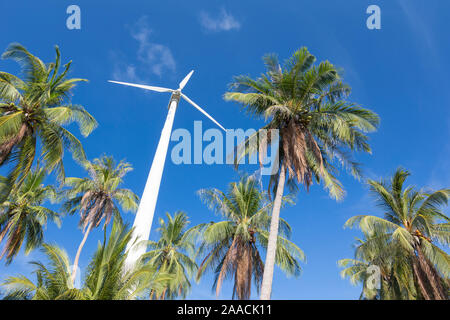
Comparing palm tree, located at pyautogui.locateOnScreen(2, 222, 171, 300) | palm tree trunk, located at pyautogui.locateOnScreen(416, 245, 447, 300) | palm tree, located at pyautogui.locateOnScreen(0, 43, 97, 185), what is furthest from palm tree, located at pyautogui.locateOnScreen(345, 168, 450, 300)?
palm tree, located at pyautogui.locateOnScreen(0, 43, 97, 185)

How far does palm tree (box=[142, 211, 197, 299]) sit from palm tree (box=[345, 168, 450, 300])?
14.3 metres


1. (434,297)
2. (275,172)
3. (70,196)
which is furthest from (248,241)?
(70,196)

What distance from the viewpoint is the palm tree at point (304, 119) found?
1473 cm

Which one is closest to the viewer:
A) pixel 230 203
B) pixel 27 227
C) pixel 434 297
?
pixel 434 297

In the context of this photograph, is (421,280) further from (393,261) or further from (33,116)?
(33,116)

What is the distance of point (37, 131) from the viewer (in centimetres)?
1491

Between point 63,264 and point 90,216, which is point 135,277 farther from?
point 90,216

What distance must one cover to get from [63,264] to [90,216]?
1498cm

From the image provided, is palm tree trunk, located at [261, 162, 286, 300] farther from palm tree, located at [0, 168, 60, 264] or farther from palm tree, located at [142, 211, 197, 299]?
palm tree, located at [0, 168, 60, 264]

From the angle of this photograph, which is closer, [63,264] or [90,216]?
[63,264]

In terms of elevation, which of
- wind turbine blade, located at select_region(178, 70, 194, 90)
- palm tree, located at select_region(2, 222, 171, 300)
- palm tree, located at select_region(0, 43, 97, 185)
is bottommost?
palm tree, located at select_region(2, 222, 171, 300)

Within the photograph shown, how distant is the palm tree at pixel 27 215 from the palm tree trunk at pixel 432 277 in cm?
2722

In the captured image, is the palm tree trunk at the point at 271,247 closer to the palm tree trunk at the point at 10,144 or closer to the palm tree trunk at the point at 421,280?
the palm tree trunk at the point at 421,280

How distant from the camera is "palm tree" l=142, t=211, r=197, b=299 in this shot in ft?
77.8
